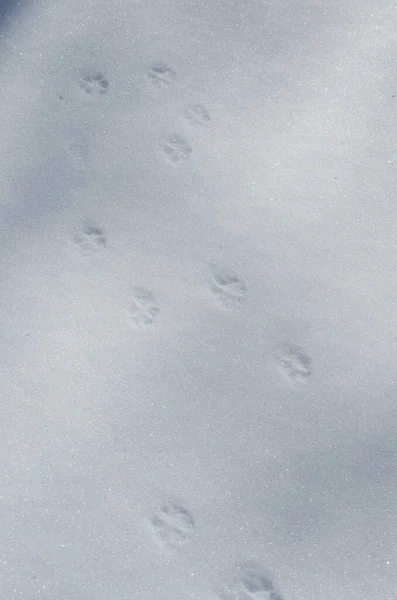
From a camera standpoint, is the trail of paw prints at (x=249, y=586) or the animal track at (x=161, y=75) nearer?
the trail of paw prints at (x=249, y=586)

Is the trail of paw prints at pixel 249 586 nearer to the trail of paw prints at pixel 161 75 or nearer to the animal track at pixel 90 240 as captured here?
the animal track at pixel 90 240

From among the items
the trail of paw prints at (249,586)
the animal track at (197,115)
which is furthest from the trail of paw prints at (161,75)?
the trail of paw prints at (249,586)

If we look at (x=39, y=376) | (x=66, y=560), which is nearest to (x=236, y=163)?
(x=39, y=376)

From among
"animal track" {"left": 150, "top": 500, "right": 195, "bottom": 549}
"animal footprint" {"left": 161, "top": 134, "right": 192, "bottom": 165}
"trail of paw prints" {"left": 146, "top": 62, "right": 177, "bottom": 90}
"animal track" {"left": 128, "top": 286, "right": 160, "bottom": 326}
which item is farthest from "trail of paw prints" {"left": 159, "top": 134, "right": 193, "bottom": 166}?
"animal track" {"left": 150, "top": 500, "right": 195, "bottom": 549}

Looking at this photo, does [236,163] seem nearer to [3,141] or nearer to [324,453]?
[3,141]

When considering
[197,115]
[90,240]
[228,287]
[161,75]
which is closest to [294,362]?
[228,287]

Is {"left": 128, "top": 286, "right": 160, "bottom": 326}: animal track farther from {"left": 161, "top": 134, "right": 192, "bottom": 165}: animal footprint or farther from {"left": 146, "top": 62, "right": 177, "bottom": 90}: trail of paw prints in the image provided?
{"left": 146, "top": 62, "right": 177, "bottom": 90}: trail of paw prints
